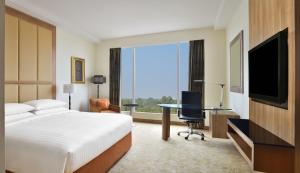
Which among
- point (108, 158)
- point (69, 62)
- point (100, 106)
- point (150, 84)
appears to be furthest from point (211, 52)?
point (69, 62)

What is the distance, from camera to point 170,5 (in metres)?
3.47

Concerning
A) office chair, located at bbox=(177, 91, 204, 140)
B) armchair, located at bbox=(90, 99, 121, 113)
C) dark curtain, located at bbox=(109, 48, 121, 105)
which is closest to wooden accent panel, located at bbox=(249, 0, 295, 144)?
office chair, located at bbox=(177, 91, 204, 140)

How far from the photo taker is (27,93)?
359 centimetres

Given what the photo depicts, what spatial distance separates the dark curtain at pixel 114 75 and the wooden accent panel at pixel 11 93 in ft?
9.20

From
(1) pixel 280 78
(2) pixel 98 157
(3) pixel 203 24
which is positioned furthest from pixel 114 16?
(1) pixel 280 78

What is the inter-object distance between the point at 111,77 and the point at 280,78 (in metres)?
4.99

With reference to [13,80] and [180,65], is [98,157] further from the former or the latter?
[180,65]

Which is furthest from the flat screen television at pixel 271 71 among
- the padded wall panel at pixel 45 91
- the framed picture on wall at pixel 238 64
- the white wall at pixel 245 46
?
the padded wall panel at pixel 45 91

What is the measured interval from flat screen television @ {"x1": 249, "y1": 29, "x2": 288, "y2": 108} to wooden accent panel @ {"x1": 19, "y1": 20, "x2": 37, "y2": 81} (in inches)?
163

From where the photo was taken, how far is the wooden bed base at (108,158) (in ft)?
6.39

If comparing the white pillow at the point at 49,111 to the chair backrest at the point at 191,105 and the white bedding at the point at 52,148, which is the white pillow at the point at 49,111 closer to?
the white bedding at the point at 52,148

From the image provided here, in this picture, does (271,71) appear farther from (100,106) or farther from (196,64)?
(100,106)

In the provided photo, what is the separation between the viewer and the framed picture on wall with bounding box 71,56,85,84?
16.2ft

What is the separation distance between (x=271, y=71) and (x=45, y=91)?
4357mm
